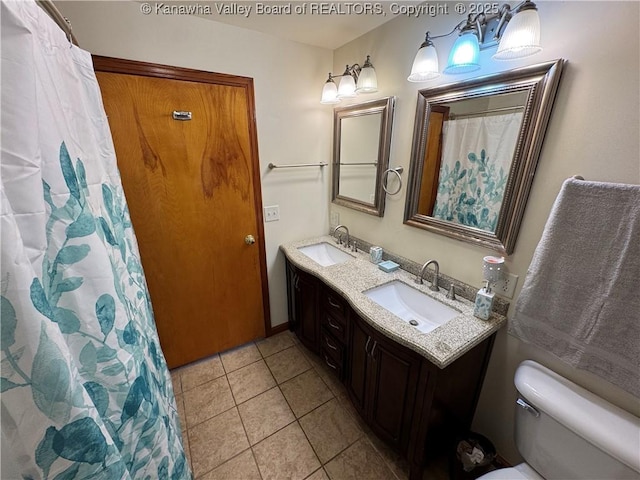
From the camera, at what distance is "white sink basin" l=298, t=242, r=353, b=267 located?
2.10 metres

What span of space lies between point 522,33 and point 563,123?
0.35m

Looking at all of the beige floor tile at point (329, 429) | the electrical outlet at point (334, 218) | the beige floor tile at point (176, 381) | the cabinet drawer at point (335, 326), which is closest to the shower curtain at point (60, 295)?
the beige floor tile at point (329, 429)

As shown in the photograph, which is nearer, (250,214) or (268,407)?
(268,407)

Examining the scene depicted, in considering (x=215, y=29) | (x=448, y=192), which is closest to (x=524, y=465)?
(x=448, y=192)

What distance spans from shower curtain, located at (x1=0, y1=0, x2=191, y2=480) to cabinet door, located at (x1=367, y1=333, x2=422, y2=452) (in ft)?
3.00

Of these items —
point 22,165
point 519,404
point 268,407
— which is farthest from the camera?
point 268,407

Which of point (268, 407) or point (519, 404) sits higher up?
point (519, 404)

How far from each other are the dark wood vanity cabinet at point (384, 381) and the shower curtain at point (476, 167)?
28.6 inches

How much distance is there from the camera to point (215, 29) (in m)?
1.52

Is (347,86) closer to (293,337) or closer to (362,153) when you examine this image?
(362,153)

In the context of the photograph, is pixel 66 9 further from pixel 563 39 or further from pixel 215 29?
pixel 563 39

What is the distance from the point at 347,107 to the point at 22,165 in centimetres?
177

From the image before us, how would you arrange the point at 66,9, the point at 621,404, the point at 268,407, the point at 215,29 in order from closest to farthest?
the point at 621,404 → the point at 66,9 → the point at 215,29 → the point at 268,407

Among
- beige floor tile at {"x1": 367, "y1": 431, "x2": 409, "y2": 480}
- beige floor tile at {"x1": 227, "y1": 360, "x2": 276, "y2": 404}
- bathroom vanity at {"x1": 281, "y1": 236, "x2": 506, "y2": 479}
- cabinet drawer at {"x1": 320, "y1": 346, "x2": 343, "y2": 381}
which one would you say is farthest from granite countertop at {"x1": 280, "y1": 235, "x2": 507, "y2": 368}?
beige floor tile at {"x1": 227, "y1": 360, "x2": 276, "y2": 404}
